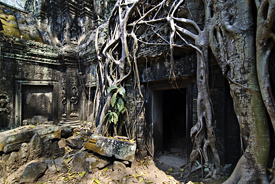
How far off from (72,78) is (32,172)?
383 cm

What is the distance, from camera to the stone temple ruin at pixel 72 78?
3660 millimetres

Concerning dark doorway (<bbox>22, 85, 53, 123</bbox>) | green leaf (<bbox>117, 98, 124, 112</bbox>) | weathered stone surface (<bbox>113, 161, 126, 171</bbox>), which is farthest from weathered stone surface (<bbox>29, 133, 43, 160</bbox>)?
dark doorway (<bbox>22, 85, 53, 123</bbox>)

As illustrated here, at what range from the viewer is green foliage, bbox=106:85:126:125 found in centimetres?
395

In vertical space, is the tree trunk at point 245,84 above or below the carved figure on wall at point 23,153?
above

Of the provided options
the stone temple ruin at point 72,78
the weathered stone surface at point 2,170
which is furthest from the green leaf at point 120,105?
the weathered stone surface at point 2,170

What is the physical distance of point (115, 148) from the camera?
10.7ft

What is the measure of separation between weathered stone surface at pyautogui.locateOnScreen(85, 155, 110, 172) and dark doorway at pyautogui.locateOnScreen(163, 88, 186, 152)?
244 cm

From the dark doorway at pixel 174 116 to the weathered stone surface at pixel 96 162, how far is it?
8.00ft

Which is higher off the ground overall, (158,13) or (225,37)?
(158,13)

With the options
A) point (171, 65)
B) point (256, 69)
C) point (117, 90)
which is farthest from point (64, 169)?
point (256, 69)

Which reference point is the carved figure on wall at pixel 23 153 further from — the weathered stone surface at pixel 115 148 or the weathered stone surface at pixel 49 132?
the weathered stone surface at pixel 115 148

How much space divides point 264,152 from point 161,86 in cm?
221

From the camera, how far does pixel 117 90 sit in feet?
13.2

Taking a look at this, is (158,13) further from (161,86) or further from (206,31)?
(161,86)
